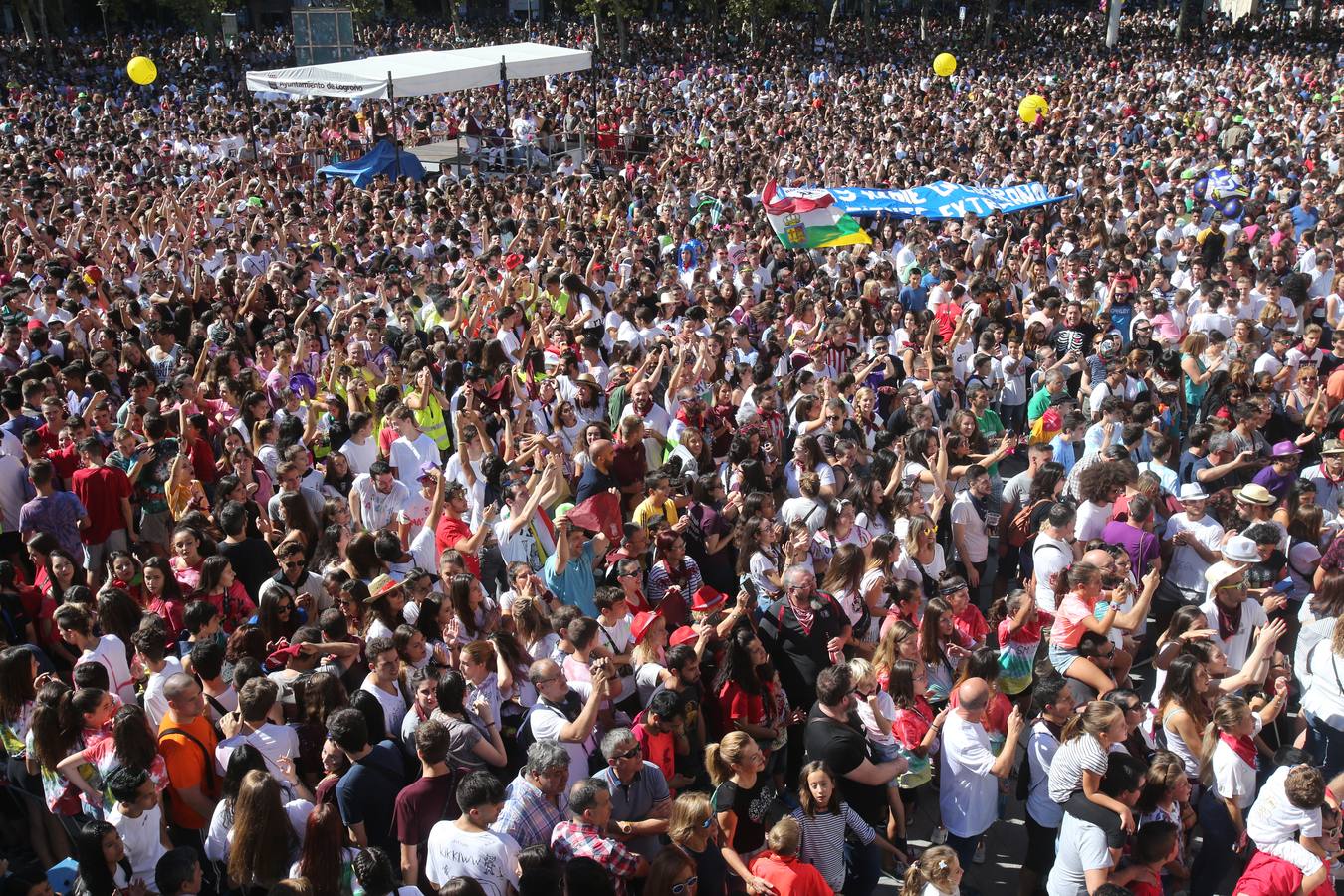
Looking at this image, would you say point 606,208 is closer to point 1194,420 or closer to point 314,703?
point 1194,420

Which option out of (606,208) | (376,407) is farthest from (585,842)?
(606,208)

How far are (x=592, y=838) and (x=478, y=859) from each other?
392 millimetres

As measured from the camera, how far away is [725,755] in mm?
4336

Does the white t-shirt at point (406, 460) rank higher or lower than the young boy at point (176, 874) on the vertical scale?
higher

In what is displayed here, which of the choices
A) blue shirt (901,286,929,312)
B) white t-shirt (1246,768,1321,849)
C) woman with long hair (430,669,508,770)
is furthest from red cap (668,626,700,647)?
blue shirt (901,286,929,312)

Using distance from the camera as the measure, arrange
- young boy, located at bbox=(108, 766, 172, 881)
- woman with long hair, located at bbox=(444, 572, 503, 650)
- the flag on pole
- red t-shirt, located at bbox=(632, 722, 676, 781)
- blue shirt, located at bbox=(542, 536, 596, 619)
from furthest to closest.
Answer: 1. the flag on pole
2. blue shirt, located at bbox=(542, 536, 596, 619)
3. woman with long hair, located at bbox=(444, 572, 503, 650)
4. red t-shirt, located at bbox=(632, 722, 676, 781)
5. young boy, located at bbox=(108, 766, 172, 881)

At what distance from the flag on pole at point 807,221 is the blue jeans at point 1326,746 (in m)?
8.88

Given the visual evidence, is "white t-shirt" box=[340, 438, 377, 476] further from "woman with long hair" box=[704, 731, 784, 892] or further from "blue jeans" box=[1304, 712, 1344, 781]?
"blue jeans" box=[1304, 712, 1344, 781]

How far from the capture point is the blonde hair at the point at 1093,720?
14.6 feet

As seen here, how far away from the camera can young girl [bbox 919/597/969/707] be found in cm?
539

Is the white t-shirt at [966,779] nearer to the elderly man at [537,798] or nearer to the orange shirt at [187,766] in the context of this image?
the elderly man at [537,798]

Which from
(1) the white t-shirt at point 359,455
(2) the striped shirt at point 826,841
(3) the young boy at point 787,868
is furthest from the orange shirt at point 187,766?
(1) the white t-shirt at point 359,455

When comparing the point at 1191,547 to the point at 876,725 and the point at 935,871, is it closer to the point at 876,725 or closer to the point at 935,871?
the point at 876,725

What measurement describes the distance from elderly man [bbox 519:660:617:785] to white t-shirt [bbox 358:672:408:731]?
569 mm
